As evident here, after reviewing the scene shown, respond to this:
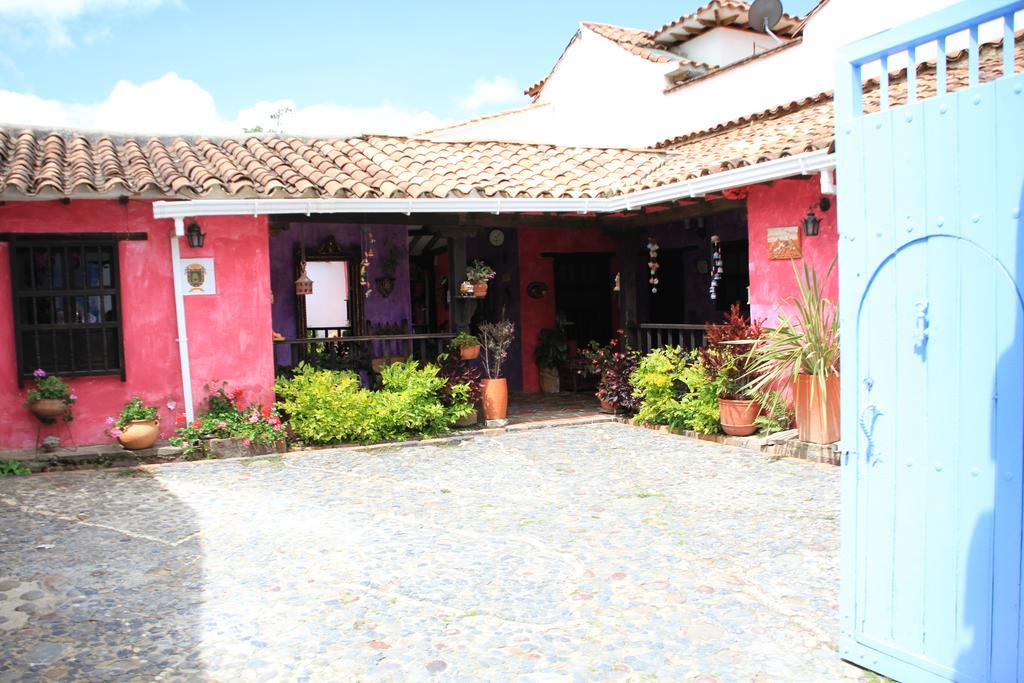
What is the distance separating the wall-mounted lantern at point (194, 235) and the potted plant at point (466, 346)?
2961 millimetres

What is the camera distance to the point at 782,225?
821 centimetres

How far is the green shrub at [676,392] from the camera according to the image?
27.9 feet

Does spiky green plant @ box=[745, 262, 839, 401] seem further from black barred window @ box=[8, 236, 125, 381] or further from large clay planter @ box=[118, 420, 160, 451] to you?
black barred window @ box=[8, 236, 125, 381]

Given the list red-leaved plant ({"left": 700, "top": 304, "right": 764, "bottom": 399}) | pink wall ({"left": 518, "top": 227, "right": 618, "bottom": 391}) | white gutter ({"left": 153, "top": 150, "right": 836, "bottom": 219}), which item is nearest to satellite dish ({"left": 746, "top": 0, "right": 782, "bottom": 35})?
pink wall ({"left": 518, "top": 227, "right": 618, "bottom": 391})

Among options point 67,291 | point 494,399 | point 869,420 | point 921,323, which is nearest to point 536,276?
point 494,399

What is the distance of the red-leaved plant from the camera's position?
26.9 feet

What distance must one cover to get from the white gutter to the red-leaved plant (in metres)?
1.32

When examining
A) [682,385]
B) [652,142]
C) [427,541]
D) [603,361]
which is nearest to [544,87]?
[652,142]

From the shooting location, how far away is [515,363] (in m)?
13.0

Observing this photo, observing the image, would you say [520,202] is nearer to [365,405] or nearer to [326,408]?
[365,405]

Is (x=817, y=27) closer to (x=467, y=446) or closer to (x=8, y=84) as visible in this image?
(x=467, y=446)

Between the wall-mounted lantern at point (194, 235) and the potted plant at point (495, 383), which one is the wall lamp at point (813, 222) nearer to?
the potted plant at point (495, 383)

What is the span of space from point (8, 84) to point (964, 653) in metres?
80.4

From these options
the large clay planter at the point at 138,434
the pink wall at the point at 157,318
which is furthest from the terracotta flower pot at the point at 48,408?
the large clay planter at the point at 138,434
